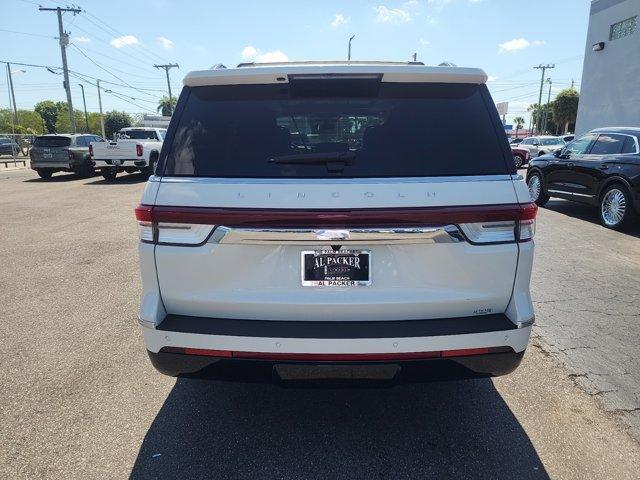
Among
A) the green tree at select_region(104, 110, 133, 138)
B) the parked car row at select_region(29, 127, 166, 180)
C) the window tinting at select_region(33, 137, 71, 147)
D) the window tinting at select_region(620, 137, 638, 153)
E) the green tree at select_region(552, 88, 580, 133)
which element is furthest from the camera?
the green tree at select_region(104, 110, 133, 138)

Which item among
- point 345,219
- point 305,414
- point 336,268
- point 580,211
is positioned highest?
point 345,219

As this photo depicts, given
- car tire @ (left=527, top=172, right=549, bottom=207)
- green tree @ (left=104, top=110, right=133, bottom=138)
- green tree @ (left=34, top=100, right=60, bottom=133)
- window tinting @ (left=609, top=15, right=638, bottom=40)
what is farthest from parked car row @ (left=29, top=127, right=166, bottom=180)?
green tree @ (left=34, top=100, right=60, bottom=133)

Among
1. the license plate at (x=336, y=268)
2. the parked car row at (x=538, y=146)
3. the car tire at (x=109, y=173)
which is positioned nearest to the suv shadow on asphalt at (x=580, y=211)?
the license plate at (x=336, y=268)

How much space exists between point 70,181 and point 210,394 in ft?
60.9

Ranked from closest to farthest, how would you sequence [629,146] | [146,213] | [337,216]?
1. [337,216]
2. [146,213]
3. [629,146]

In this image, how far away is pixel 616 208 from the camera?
852 centimetres

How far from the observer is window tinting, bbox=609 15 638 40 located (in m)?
20.2

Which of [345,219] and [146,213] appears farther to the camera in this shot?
[146,213]

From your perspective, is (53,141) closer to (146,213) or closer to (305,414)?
(146,213)

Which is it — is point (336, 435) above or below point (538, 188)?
below

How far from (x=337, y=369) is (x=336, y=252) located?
560mm

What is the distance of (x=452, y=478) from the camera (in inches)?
94.2

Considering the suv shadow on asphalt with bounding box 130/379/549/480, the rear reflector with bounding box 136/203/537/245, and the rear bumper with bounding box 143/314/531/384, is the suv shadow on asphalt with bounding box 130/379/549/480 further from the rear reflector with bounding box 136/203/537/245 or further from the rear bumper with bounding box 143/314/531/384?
the rear reflector with bounding box 136/203/537/245

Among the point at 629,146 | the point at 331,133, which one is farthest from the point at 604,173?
the point at 331,133
